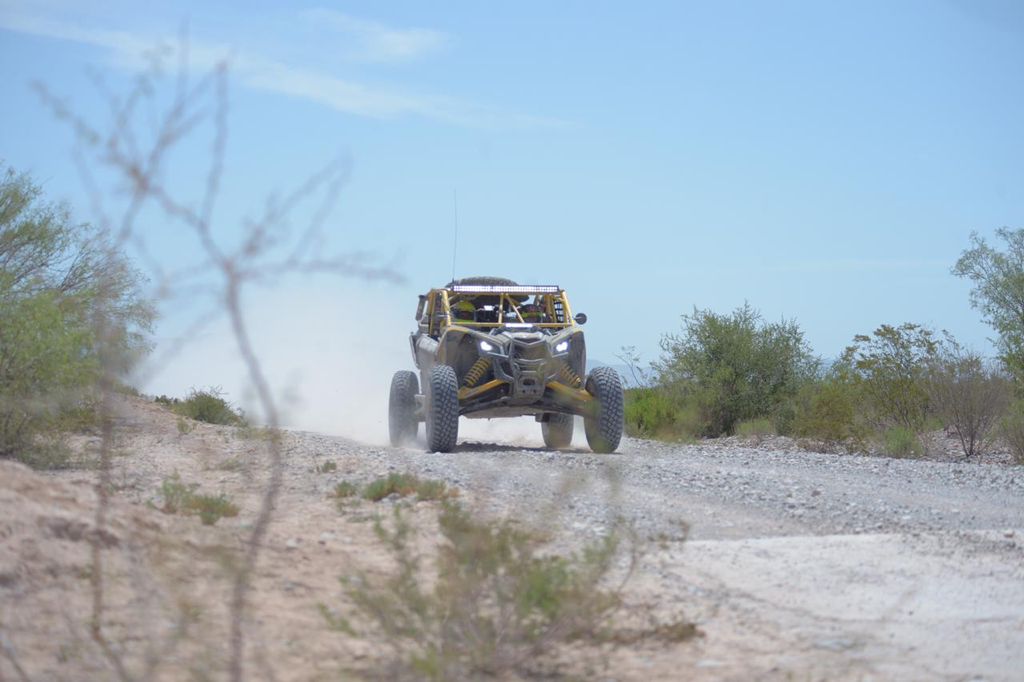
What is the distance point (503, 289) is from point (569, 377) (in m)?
1.83

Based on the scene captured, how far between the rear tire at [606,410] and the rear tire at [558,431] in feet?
5.80

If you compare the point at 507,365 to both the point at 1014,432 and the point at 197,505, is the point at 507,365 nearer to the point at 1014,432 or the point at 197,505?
the point at 197,505

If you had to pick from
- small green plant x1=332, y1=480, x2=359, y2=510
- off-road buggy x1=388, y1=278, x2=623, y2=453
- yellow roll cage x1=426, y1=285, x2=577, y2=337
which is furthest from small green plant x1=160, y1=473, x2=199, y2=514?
yellow roll cage x1=426, y1=285, x2=577, y2=337

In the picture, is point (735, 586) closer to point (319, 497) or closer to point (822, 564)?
point (822, 564)

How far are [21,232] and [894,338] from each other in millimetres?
16666

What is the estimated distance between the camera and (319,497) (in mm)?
9633

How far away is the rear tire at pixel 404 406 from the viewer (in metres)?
17.2

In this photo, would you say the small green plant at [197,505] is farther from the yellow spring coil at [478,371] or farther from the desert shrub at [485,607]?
the yellow spring coil at [478,371]

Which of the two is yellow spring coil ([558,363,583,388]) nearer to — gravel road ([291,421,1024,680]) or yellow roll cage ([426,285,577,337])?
yellow roll cage ([426,285,577,337])

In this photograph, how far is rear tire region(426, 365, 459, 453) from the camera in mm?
14531

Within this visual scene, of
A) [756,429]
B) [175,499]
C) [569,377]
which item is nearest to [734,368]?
[756,429]

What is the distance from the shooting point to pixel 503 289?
1641cm

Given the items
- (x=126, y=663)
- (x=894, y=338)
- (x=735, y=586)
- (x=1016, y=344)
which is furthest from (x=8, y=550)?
(x=1016, y=344)

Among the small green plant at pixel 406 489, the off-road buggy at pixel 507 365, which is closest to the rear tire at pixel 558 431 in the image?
the off-road buggy at pixel 507 365
